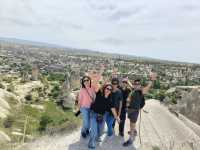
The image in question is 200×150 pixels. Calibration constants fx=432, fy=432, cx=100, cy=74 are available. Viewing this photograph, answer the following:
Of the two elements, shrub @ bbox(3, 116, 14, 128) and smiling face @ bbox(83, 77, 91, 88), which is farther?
shrub @ bbox(3, 116, 14, 128)

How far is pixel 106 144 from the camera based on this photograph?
1264 cm

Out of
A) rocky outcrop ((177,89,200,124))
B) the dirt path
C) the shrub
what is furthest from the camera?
the shrub

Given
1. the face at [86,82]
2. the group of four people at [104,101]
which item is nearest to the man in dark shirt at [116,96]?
the group of four people at [104,101]

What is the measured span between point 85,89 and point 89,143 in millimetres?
1592

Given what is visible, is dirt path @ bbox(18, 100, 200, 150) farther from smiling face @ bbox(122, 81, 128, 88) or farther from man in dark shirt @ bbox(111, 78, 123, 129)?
smiling face @ bbox(122, 81, 128, 88)

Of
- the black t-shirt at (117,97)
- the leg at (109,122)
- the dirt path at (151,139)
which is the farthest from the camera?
the dirt path at (151,139)

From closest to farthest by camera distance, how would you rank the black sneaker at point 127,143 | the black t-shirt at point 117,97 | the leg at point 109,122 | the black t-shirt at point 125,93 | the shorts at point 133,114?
the black t-shirt at point 117,97
the shorts at point 133,114
the black t-shirt at point 125,93
the leg at point 109,122
the black sneaker at point 127,143

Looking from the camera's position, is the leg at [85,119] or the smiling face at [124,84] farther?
the smiling face at [124,84]

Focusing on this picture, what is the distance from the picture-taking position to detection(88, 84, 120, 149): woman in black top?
1144 centimetres

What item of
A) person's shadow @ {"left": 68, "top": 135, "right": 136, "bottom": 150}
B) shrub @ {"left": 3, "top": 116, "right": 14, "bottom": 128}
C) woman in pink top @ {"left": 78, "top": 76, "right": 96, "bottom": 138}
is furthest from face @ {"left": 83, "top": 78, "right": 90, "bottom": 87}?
shrub @ {"left": 3, "top": 116, "right": 14, "bottom": 128}

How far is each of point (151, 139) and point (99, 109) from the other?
12.5ft

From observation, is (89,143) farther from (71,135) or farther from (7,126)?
(7,126)

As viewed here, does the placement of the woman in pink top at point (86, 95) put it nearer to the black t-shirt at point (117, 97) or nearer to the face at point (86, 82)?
the face at point (86, 82)

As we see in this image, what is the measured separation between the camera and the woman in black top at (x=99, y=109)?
11438 mm
